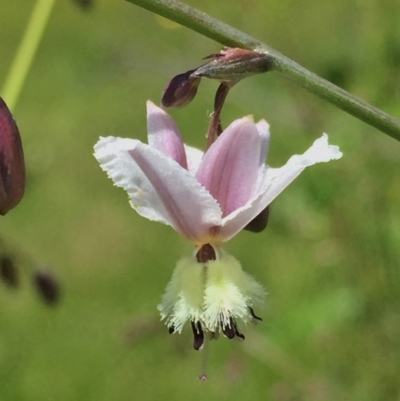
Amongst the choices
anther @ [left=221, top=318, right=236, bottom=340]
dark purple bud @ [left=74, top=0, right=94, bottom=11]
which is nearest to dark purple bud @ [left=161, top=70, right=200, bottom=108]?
anther @ [left=221, top=318, right=236, bottom=340]

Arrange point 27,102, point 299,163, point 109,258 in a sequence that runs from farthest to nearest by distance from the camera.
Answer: point 27,102, point 109,258, point 299,163

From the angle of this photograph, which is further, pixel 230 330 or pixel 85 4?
pixel 85 4

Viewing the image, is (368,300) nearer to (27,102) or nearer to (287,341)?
(287,341)

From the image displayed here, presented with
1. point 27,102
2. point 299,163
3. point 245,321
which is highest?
point 27,102

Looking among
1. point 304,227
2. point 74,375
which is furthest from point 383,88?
point 74,375

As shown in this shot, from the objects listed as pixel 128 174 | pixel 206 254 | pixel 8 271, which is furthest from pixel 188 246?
pixel 8 271

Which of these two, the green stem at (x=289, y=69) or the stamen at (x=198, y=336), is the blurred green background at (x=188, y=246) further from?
the green stem at (x=289, y=69)

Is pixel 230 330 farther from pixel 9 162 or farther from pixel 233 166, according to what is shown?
pixel 9 162
